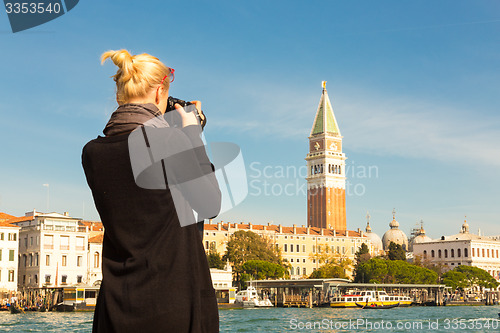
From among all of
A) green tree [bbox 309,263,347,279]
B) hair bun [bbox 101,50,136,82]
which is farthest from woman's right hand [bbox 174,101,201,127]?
green tree [bbox 309,263,347,279]

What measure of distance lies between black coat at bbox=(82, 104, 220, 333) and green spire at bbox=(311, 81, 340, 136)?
106523 mm

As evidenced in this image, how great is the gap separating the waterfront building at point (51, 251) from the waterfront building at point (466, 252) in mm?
50500

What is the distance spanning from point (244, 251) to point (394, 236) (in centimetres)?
5308

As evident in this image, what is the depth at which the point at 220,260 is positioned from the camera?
6806 centimetres

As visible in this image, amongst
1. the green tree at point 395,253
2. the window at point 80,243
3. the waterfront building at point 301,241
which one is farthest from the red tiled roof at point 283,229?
the window at point 80,243

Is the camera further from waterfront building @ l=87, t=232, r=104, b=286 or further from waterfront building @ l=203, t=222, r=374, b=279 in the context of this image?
waterfront building @ l=203, t=222, r=374, b=279

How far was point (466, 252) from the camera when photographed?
90938mm

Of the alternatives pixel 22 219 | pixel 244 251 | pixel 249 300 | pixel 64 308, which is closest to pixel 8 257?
pixel 22 219

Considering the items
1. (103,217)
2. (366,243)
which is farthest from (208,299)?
(366,243)

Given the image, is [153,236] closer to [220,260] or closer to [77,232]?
[77,232]

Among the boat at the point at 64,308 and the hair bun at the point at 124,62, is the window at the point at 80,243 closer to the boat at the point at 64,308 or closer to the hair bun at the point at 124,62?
the boat at the point at 64,308

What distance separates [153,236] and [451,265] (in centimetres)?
9479

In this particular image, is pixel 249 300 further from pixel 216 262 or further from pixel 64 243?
pixel 64 243

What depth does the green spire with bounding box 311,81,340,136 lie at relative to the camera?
107875 millimetres
